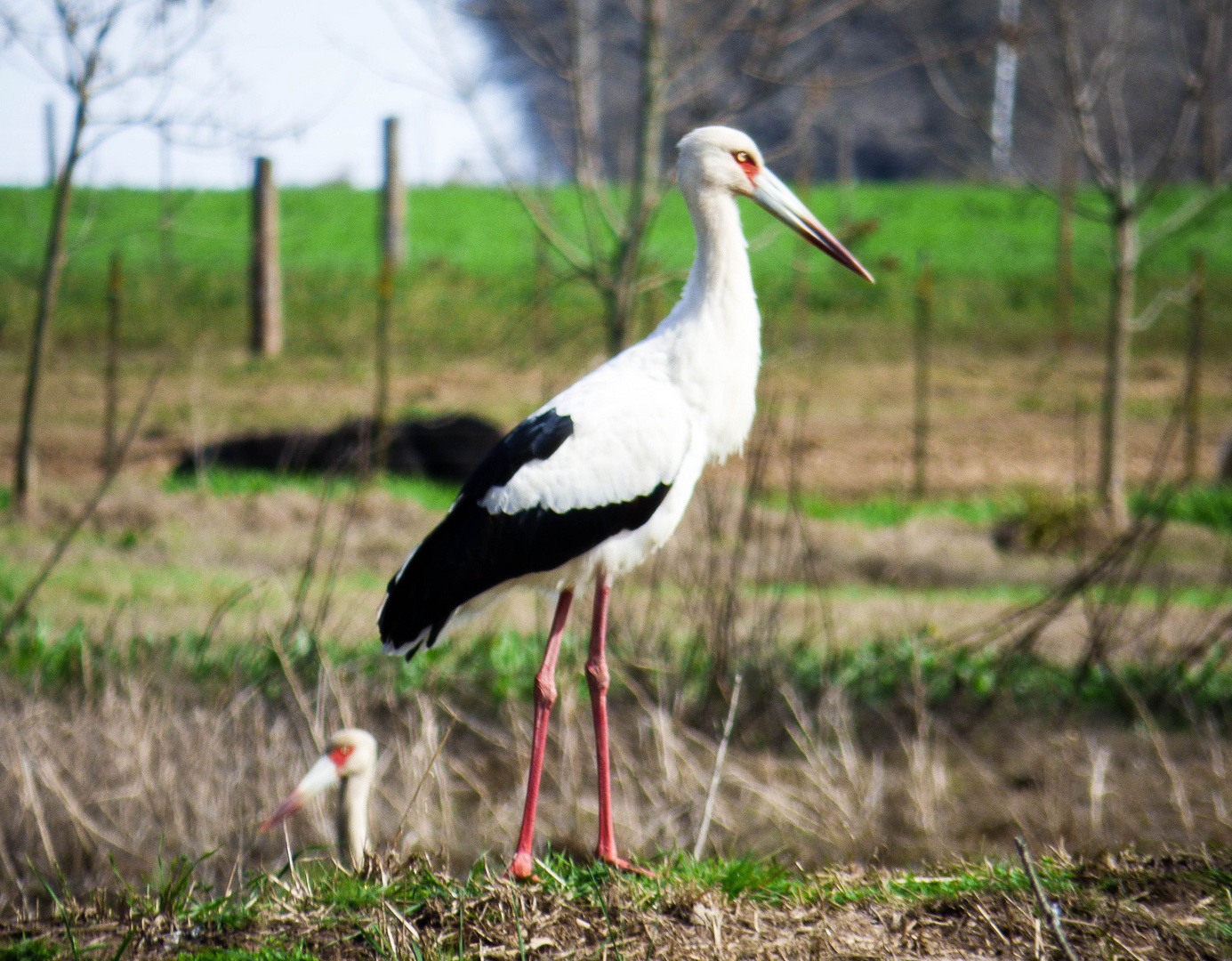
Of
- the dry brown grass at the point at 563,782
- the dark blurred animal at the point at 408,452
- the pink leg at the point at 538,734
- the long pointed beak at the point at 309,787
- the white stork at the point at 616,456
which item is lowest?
the dry brown grass at the point at 563,782

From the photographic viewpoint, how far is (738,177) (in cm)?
352

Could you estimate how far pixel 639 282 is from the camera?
5.84m

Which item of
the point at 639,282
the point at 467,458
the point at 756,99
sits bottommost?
the point at 467,458

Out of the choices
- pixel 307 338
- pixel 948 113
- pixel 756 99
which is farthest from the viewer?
pixel 948 113

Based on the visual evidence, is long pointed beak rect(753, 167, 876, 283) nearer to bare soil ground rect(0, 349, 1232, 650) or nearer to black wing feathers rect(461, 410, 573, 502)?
black wing feathers rect(461, 410, 573, 502)

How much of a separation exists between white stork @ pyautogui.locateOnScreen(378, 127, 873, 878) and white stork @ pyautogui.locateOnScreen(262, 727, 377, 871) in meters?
0.62

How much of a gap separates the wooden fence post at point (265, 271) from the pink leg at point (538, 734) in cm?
885

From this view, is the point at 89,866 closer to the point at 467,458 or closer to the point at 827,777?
the point at 827,777

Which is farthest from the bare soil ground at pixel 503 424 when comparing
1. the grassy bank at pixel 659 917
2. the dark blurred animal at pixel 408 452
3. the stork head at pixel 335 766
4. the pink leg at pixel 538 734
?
the grassy bank at pixel 659 917

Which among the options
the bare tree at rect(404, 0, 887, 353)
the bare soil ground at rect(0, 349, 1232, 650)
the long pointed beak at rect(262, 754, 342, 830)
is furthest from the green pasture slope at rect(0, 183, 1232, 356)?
the long pointed beak at rect(262, 754, 342, 830)

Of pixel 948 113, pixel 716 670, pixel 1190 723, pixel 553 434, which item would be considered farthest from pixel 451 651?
pixel 948 113

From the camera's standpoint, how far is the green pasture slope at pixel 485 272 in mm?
16891

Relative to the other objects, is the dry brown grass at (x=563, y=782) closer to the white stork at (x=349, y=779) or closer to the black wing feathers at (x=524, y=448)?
the white stork at (x=349, y=779)

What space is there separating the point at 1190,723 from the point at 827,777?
6.00 ft
